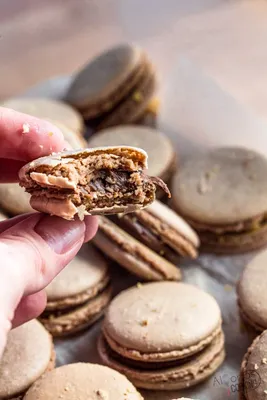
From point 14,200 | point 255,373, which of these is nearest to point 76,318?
point 14,200

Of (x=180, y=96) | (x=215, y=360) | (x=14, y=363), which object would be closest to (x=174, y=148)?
(x=180, y=96)

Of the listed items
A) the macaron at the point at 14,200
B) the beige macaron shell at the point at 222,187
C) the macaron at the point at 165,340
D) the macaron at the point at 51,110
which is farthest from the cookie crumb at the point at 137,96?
the macaron at the point at 165,340

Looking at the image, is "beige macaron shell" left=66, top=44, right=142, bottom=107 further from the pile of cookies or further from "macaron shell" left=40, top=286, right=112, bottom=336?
"macaron shell" left=40, top=286, right=112, bottom=336

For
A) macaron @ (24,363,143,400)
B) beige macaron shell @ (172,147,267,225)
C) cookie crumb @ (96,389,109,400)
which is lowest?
macaron @ (24,363,143,400)

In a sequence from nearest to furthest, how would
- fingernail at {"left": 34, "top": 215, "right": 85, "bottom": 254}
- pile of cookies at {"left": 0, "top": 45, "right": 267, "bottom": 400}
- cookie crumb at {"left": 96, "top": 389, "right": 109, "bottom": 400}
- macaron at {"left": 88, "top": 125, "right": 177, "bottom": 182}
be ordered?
fingernail at {"left": 34, "top": 215, "right": 85, "bottom": 254}
pile of cookies at {"left": 0, "top": 45, "right": 267, "bottom": 400}
cookie crumb at {"left": 96, "top": 389, "right": 109, "bottom": 400}
macaron at {"left": 88, "top": 125, "right": 177, "bottom": 182}

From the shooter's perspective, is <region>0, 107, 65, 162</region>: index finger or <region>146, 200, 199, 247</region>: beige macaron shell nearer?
<region>0, 107, 65, 162</region>: index finger

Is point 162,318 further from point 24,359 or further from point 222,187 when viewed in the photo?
point 222,187

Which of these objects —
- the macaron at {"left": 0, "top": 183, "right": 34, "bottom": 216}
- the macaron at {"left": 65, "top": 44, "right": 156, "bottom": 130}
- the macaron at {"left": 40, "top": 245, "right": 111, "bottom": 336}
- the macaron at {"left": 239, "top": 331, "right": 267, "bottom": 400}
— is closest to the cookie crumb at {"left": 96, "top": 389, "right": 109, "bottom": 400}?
the macaron at {"left": 239, "top": 331, "right": 267, "bottom": 400}
